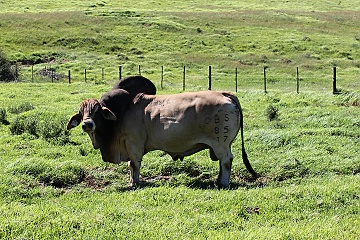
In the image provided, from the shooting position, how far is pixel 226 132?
29.3 ft

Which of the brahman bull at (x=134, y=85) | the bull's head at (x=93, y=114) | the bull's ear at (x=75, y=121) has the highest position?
the brahman bull at (x=134, y=85)

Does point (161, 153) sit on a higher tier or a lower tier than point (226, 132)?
lower

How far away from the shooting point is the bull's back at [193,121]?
8.97m

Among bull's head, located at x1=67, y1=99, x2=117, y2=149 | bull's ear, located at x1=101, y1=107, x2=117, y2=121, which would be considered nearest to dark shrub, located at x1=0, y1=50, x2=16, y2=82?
bull's head, located at x1=67, y1=99, x2=117, y2=149

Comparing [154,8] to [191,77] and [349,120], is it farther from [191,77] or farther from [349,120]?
[349,120]

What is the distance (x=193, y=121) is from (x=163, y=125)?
2.07 ft

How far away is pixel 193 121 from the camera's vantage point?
9.07m

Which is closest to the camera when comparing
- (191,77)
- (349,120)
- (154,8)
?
(349,120)

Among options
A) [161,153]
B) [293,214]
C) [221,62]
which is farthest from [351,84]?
[293,214]

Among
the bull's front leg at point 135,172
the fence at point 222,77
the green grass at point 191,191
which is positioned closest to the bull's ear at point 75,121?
the green grass at point 191,191

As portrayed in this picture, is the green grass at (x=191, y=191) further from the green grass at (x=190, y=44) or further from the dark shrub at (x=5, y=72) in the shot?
the dark shrub at (x=5, y=72)

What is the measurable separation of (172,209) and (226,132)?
2.15m

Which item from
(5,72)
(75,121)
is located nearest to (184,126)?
(75,121)

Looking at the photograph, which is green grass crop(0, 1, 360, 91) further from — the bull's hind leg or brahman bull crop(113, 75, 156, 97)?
Result: the bull's hind leg
